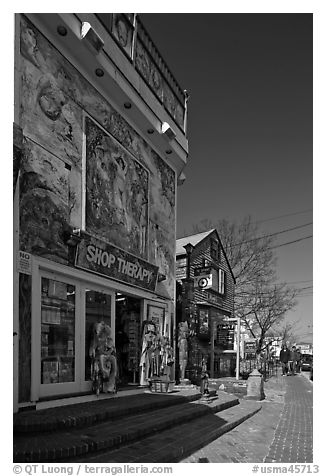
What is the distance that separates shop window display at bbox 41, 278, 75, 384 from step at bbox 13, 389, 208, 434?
0.58m

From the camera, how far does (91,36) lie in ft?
26.9

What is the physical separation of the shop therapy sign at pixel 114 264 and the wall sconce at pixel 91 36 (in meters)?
3.66

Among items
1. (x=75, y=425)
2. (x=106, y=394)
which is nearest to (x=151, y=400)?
(x=106, y=394)

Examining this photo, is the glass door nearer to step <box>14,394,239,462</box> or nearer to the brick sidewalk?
step <box>14,394,239,462</box>

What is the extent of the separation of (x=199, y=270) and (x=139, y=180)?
7573mm

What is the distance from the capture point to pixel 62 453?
499 cm

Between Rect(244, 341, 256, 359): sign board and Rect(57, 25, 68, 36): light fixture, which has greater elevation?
Rect(57, 25, 68, 36): light fixture

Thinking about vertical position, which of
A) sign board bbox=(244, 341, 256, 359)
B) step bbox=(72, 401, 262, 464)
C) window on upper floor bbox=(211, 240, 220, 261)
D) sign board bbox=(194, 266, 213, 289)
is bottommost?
sign board bbox=(244, 341, 256, 359)

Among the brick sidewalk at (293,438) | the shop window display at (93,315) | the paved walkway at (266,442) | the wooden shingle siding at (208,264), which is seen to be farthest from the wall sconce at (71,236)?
the wooden shingle siding at (208,264)

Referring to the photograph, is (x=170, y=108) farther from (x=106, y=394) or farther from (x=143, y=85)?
(x=106, y=394)

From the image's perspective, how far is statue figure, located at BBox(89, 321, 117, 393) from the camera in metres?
8.55

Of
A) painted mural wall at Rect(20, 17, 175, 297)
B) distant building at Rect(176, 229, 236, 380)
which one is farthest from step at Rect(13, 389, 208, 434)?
distant building at Rect(176, 229, 236, 380)

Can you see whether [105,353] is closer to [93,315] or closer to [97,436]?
[93,315]

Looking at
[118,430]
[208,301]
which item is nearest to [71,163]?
[118,430]
